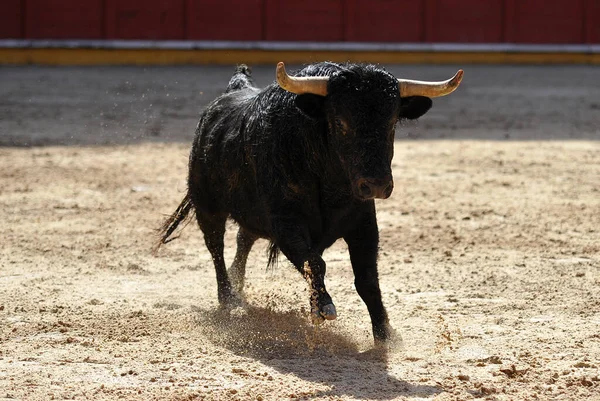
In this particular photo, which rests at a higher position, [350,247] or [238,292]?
[350,247]

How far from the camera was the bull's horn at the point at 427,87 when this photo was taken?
13.3 feet

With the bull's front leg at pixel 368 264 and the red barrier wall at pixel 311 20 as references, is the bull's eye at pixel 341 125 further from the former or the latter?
the red barrier wall at pixel 311 20

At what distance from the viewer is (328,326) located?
437cm

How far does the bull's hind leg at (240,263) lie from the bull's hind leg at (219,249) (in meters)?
0.13

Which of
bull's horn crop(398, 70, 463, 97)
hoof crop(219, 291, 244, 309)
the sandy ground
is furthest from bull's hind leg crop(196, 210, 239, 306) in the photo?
bull's horn crop(398, 70, 463, 97)

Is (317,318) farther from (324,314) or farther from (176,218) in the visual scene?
(176,218)

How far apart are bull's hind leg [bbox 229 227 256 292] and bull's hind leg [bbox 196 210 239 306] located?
130mm

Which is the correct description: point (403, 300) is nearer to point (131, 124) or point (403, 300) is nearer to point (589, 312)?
point (589, 312)

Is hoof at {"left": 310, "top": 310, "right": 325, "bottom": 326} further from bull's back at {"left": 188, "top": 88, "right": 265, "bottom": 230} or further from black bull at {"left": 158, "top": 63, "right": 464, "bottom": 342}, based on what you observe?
bull's back at {"left": 188, "top": 88, "right": 265, "bottom": 230}

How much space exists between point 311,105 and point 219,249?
130 cm

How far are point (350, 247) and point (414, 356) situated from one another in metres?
0.52

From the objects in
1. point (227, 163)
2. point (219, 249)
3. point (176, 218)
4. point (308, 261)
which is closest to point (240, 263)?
point (219, 249)

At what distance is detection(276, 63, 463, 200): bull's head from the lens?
3756 millimetres

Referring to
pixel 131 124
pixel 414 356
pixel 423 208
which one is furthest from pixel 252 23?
pixel 414 356
